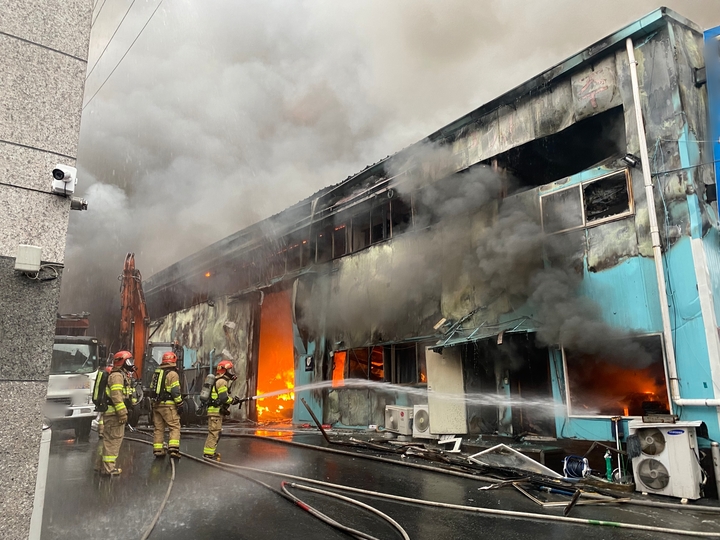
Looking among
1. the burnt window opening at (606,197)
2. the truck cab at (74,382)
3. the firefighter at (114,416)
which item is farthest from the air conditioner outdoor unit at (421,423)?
the truck cab at (74,382)

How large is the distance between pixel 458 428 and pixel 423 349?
260 cm

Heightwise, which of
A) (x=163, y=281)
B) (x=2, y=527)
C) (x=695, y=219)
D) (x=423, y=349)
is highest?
(x=163, y=281)

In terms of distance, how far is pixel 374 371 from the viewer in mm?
14234

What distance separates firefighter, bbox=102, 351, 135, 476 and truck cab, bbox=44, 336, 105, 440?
132 inches

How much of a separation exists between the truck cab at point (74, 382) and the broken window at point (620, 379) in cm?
1039

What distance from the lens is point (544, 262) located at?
1000 centimetres

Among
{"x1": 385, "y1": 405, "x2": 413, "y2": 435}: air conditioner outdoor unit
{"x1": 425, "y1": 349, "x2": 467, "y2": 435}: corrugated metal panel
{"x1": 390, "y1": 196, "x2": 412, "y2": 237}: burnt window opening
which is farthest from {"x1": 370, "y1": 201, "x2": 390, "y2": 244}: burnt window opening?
{"x1": 385, "y1": 405, "x2": 413, "y2": 435}: air conditioner outdoor unit

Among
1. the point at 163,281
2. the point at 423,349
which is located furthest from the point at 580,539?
the point at 163,281

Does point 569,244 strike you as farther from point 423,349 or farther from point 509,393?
point 423,349

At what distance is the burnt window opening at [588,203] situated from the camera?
358 inches

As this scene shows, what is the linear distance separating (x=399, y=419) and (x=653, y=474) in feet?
20.0

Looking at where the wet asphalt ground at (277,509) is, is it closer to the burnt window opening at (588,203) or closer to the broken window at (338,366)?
the burnt window opening at (588,203)

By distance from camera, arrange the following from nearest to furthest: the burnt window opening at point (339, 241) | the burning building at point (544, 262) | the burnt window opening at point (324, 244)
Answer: the burning building at point (544, 262) → the burnt window opening at point (339, 241) → the burnt window opening at point (324, 244)

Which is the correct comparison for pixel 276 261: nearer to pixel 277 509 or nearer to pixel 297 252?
pixel 297 252
